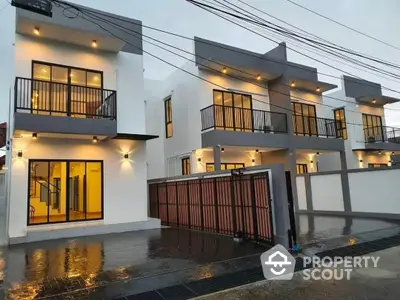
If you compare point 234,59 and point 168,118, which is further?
point 168,118

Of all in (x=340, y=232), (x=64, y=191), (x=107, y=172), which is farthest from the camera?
(x=107, y=172)

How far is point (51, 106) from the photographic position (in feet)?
30.4

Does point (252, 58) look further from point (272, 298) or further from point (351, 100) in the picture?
point (272, 298)

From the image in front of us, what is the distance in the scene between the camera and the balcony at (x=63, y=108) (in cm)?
841

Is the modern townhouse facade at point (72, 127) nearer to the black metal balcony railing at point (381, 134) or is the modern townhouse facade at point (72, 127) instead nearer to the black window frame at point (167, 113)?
the black window frame at point (167, 113)

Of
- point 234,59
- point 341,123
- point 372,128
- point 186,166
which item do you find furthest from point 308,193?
point 372,128

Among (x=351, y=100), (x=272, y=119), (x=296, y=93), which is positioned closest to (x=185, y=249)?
(x=272, y=119)

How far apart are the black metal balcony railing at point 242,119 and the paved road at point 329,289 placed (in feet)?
26.5

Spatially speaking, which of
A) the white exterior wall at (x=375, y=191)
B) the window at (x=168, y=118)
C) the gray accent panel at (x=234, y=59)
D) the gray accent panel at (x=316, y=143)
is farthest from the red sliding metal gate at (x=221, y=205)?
the gray accent panel at (x=316, y=143)

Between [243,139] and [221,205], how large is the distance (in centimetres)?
469

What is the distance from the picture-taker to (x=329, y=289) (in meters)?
4.31

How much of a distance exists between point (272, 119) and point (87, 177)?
30.4ft

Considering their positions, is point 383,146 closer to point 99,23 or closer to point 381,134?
point 381,134

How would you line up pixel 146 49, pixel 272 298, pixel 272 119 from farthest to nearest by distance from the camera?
1. pixel 272 119
2. pixel 146 49
3. pixel 272 298
